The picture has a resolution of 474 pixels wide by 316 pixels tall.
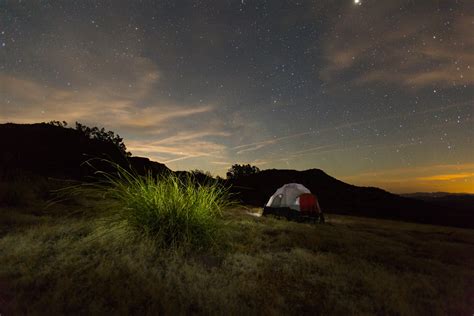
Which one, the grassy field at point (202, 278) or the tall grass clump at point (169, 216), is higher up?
the tall grass clump at point (169, 216)

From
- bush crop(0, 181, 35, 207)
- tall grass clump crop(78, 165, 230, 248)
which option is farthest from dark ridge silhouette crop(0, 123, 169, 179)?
tall grass clump crop(78, 165, 230, 248)

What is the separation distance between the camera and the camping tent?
15.7 meters

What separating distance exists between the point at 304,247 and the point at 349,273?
6.90 feet

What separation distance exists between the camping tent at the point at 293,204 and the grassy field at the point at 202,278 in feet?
29.9

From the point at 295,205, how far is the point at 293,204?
0.79 ft

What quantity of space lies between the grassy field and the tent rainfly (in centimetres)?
Result: 907

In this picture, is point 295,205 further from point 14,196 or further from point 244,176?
Answer: point 244,176

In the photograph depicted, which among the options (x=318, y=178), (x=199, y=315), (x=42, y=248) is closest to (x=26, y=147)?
(x=42, y=248)

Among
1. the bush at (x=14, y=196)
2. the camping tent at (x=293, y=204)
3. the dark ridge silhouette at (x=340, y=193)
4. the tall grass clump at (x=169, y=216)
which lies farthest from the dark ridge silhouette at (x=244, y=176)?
the tall grass clump at (x=169, y=216)

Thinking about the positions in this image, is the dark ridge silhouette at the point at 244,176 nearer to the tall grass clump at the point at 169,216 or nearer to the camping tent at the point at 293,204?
the camping tent at the point at 293,204

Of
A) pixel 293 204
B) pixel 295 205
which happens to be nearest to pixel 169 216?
pixel 295 205

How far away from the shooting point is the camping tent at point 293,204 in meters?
15.7

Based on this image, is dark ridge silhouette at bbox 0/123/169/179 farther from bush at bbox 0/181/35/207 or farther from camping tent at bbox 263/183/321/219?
bush at bbox 0/181/35/207

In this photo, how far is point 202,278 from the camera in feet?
13.4
